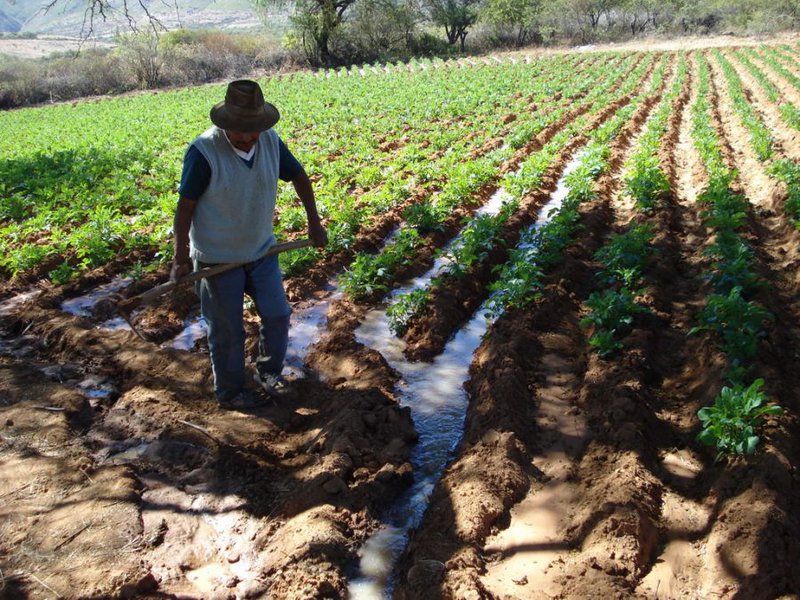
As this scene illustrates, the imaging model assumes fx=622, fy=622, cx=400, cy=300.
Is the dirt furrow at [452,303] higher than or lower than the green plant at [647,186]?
lower

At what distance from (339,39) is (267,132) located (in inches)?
1695

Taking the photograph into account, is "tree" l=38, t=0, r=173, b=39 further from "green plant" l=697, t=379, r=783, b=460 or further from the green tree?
the green tree

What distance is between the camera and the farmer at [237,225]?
3.77 metres

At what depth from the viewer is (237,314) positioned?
14.0 ft

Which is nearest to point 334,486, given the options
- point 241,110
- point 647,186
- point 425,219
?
point 241,110

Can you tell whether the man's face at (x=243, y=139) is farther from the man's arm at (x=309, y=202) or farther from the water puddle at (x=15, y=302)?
the water puddle at (x=15, y=302)

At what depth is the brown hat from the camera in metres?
3.68

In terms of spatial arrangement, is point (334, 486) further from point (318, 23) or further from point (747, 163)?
point (318, 23)

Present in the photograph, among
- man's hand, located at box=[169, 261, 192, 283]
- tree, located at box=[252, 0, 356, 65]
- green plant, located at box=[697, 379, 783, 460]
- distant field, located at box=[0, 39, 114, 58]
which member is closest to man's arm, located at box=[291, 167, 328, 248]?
man's hand, located at box=[169, 261, 192, 283]

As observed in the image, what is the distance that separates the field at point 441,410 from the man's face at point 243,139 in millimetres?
1843

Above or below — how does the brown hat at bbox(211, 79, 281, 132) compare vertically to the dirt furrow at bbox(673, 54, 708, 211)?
above

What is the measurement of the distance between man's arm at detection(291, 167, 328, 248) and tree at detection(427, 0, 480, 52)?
44.0 m

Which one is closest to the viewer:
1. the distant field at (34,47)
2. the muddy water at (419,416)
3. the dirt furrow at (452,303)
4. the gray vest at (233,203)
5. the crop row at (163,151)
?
the muddy water at (419,416)

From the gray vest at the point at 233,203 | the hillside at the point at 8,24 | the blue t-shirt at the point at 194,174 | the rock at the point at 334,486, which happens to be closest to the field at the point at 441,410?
the rock at the point at 334,486
